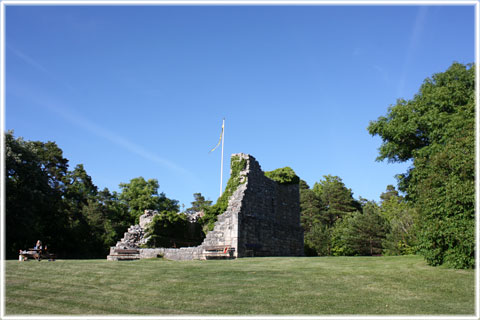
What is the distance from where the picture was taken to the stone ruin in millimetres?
21266

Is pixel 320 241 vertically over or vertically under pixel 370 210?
under

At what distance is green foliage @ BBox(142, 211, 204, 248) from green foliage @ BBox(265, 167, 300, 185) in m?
6.02

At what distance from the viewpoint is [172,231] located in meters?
27.4

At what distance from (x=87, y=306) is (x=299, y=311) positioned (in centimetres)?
440

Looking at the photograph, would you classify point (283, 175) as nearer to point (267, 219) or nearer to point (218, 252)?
point (267, 219)

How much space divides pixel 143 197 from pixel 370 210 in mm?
23260

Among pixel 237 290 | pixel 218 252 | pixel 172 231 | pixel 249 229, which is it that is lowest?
pixel 218 252

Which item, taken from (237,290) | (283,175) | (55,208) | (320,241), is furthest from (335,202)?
(237,290)

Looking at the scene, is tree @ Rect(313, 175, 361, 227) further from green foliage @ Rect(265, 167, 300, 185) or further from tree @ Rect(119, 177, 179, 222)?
green foliage @ Rect(265, 167, 300, 185)

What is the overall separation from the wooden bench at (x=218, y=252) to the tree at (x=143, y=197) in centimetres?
2523

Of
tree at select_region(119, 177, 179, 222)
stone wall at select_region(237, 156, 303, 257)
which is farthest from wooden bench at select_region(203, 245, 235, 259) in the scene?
tree at select_region(119, 177, 179, 222)

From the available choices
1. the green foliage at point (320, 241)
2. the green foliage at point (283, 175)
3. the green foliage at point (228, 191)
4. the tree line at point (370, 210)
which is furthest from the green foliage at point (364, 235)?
the green foliage at point (228, 191)

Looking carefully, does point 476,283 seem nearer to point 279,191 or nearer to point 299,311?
point 299,311

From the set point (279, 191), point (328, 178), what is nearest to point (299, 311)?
point (279, 191)
